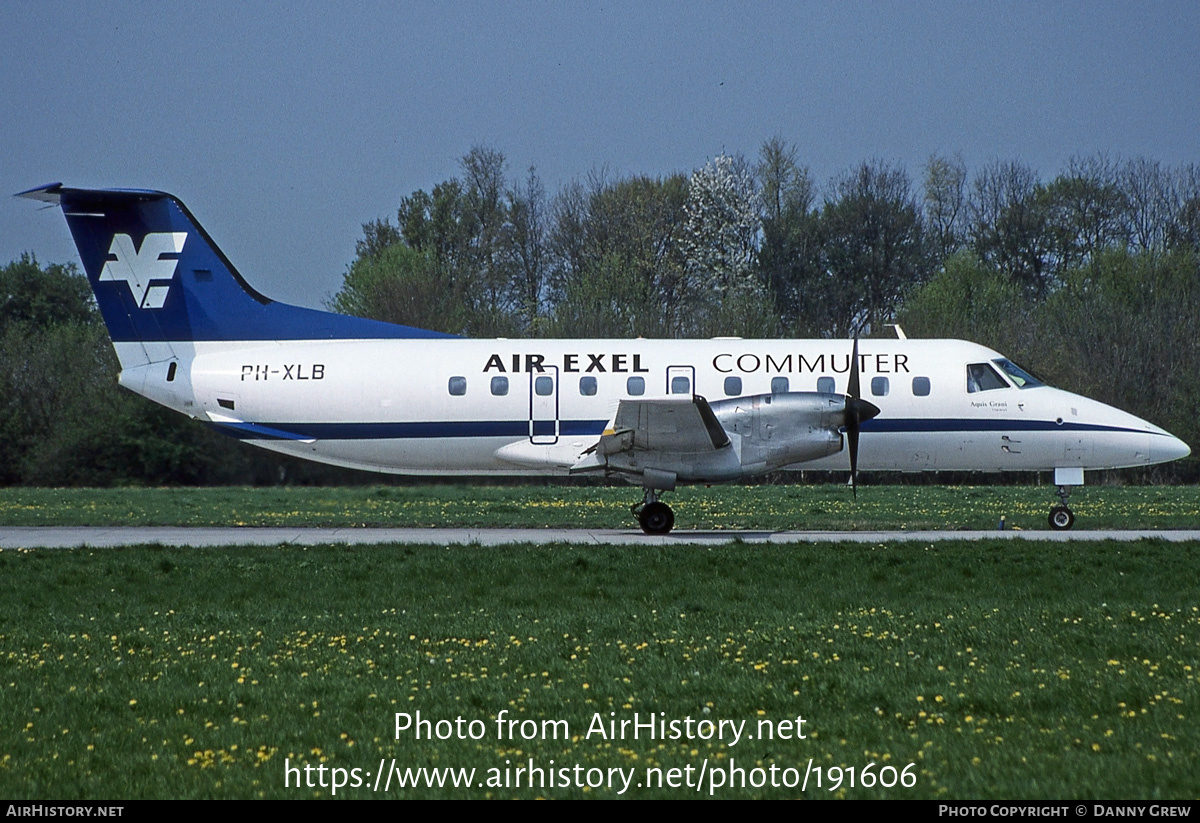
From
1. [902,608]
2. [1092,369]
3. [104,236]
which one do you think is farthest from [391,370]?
[1092,369]

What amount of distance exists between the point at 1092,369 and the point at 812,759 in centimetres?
4237

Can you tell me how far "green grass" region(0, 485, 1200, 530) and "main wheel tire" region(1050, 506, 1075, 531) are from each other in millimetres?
800

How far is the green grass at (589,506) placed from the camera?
2475 cm

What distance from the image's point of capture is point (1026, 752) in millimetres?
7363

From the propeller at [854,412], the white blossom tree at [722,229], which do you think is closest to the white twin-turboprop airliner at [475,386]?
the propeller at [854,412]

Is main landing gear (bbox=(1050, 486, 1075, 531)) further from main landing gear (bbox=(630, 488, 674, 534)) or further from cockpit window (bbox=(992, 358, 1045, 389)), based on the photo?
main landing gear (bbox=(630, 488, 674, 534))

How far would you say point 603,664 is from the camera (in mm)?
10203

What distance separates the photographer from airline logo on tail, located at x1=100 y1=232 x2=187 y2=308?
22.4m

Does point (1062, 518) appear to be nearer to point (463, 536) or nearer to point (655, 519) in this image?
point (655, 519)

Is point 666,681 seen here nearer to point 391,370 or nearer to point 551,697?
point 551,697

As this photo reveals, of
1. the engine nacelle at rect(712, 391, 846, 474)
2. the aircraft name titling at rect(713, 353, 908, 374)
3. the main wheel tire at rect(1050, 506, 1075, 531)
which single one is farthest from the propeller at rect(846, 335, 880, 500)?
the main wheel tire at rect(1050, 506, 1075, 531)

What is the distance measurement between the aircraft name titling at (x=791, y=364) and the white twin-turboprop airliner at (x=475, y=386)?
0.03 metres

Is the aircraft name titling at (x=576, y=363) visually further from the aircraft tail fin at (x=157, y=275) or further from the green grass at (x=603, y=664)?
the green grass at (x=603, y=664)

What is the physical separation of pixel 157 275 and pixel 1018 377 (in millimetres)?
15944
